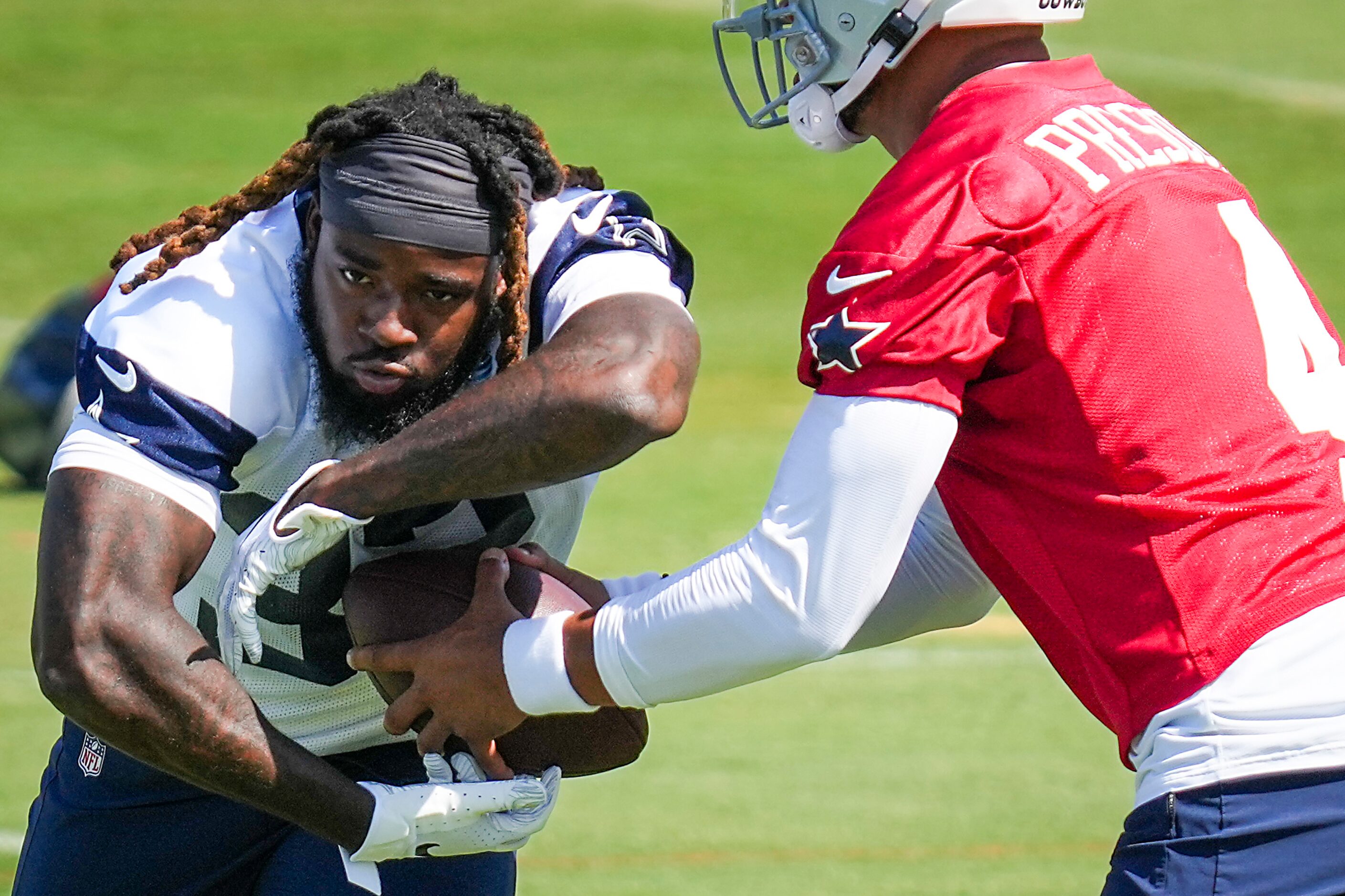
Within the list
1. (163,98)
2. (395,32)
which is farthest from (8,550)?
(395,32)

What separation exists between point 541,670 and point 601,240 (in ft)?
2.54

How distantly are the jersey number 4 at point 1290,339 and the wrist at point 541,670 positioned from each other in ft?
3.37

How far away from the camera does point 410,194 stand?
A: 2947mm

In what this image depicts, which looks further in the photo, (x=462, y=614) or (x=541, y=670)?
(x=462, y=614)

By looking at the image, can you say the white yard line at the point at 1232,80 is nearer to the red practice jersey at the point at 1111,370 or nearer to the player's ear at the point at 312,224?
the player's ear at the point at 312,224

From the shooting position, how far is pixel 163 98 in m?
21.4

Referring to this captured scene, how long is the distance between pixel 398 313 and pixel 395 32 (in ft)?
72.5

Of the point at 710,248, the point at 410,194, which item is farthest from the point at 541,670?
the point at 710,248

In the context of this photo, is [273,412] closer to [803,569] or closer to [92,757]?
[92,757]

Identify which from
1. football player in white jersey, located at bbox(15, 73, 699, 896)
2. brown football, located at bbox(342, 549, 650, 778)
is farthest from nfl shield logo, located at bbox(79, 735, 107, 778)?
brown football, located at bbox(342, 549, 650, 778)

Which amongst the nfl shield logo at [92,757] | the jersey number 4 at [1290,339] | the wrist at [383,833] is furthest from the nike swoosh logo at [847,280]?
the nfl shield logo at [92,757]

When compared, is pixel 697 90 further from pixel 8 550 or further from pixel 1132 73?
pixel 8 550

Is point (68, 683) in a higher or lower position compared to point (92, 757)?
higher

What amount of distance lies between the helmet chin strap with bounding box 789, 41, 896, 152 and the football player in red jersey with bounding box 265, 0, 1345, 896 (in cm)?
21
